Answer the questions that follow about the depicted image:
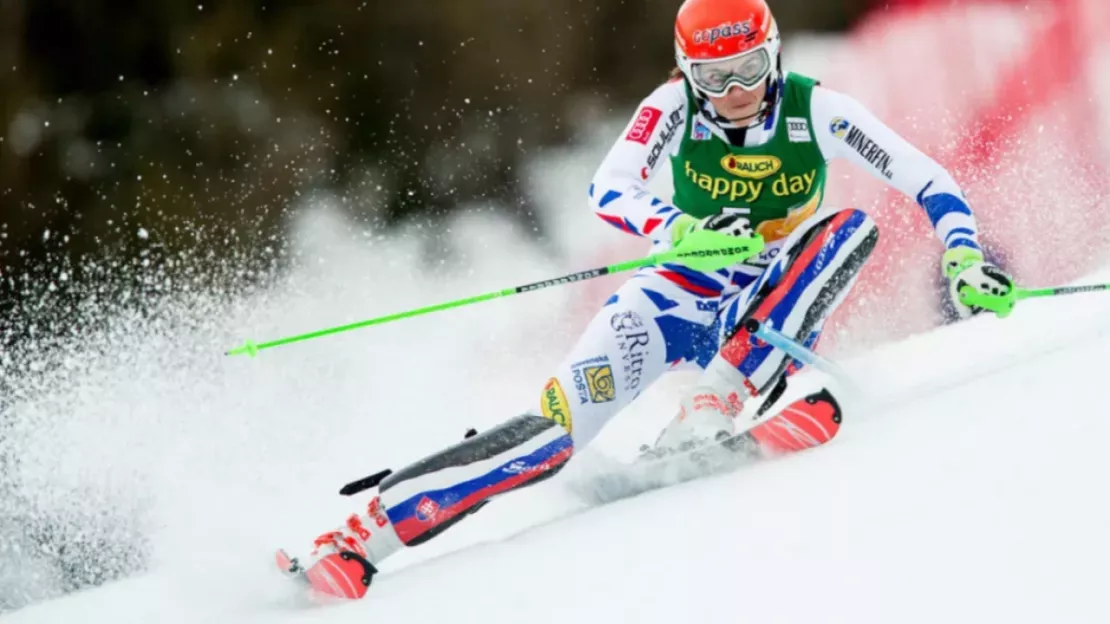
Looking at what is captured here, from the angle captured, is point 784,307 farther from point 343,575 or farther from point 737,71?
point 343,575

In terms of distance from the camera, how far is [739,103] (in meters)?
2.98

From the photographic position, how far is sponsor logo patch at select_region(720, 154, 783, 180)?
3064mm

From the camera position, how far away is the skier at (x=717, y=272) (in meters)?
2.65

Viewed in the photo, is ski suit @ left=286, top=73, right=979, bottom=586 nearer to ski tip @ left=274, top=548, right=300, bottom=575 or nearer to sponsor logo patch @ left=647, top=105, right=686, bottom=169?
sponsor logo patch @ left=647, top=105, right=686, bottom=169

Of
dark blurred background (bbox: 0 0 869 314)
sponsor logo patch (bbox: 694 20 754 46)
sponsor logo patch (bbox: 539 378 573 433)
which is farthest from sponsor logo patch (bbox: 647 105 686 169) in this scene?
dark blurred background (bbox: 0 0 869 314)

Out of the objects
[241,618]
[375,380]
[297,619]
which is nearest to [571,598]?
[297,619]

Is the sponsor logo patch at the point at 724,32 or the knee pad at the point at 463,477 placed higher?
the sponsor logo patch at the point at 724,32

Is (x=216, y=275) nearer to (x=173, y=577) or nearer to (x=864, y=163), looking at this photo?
(x=173, y=577)

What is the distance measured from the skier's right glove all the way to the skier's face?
0.31 meters

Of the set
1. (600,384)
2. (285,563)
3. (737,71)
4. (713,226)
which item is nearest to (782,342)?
(713,226)

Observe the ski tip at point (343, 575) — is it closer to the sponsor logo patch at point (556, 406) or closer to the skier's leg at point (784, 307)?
the sponsor logo patch at point (556, 406)

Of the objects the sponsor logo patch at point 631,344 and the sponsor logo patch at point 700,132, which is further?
the sponsor logo patch at point 700,132

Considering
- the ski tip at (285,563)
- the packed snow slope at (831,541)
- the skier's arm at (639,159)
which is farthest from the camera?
the skier's arm at (639,159)

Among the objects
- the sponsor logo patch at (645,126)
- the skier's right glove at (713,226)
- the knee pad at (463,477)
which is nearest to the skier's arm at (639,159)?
the sponsor logo patch at (645,126)
